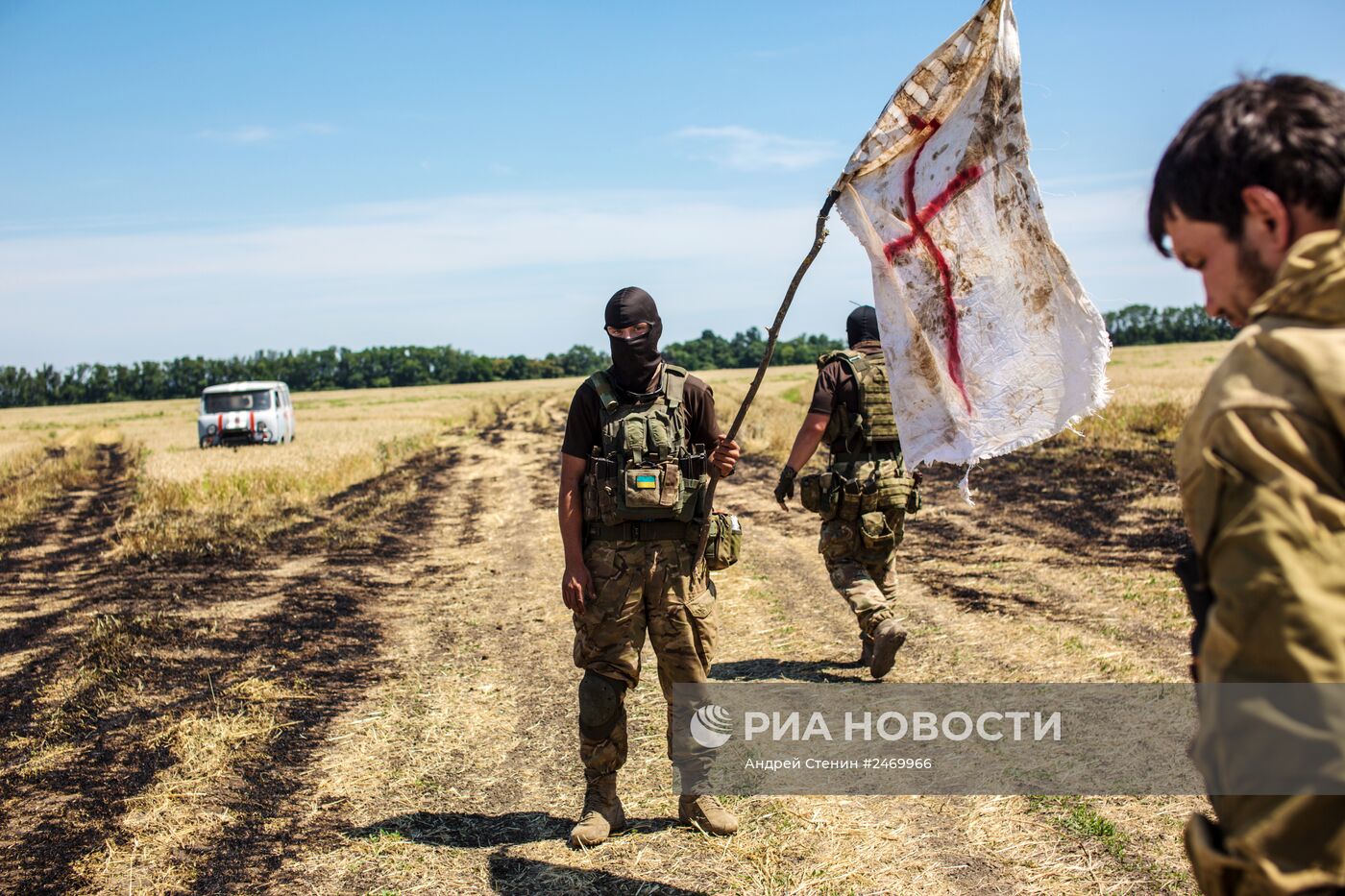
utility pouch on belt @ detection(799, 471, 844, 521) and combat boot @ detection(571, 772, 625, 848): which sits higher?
utility pouch on belt @ detection(799, 471, 844, 521)

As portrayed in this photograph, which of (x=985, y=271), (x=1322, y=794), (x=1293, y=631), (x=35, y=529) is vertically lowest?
(x=35, y=529)

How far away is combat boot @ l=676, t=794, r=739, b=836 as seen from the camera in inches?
176

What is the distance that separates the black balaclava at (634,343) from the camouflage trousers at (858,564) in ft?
8.06

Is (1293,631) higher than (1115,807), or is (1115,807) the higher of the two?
(1293,631)

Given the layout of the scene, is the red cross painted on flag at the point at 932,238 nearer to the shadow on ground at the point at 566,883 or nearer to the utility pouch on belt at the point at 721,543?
the utility pouch on belt at the point at 721,543

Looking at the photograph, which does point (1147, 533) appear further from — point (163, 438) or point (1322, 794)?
point (163, 438)

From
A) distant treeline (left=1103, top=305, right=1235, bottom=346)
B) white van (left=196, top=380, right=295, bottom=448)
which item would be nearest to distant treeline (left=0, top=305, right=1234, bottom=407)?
distant treeline (left=1103, top=305, right=1235, bottom=346)

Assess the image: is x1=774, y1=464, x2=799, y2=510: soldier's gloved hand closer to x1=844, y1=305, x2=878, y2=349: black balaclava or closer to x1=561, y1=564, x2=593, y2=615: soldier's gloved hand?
x1=844, y1=305, x2=878, y2=349: black balaclava

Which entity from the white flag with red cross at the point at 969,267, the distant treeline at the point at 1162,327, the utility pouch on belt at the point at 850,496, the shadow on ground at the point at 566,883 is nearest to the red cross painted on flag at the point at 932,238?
the white flag with red cross at the point at 969,267

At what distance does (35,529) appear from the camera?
16.7 metres

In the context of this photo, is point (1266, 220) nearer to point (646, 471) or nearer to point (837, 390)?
point (646, 471)

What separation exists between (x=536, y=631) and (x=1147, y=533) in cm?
675

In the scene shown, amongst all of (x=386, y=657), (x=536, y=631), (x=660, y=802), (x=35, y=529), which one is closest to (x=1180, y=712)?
(x=660, y=802)

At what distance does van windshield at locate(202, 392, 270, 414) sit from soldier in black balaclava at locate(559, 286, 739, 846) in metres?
28.0
